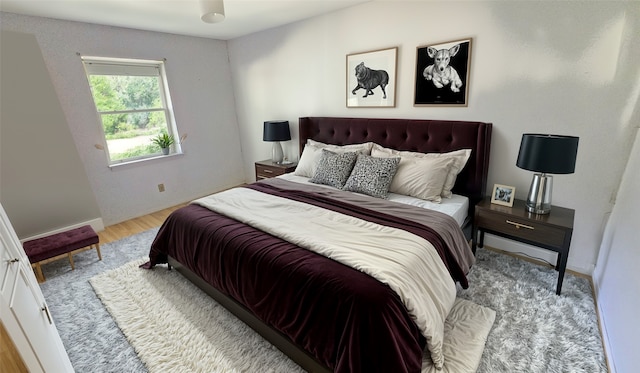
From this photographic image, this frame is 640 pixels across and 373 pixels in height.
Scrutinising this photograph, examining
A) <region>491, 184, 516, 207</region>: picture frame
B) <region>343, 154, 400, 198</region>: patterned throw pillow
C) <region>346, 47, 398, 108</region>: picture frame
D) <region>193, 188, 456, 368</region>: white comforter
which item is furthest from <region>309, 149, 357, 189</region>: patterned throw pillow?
<region>491, 184, 516, 207</region>: picture frame

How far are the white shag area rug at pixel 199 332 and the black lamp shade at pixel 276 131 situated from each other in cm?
205

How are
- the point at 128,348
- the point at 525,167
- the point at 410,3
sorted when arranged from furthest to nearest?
the point at 410,3, the point at 525,167, the point at 128,348

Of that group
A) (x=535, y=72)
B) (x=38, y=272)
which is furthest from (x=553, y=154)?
(x=38, y=272)

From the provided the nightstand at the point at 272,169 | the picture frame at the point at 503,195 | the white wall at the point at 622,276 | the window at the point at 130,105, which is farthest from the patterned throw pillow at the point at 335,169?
the window at the point at 130,105

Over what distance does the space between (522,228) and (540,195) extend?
271 millimetres

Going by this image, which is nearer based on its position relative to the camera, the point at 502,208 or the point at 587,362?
the point at 587,362

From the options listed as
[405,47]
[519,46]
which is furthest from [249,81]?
[519,46]

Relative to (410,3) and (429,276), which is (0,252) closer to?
(429,276)

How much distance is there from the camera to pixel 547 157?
192 centimetres

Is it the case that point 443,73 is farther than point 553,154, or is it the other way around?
point 443,73

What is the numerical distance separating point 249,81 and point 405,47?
2.42 metres

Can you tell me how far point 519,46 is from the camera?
87.8 inches

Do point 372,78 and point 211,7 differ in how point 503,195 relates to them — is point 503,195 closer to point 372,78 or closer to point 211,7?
point 372,78

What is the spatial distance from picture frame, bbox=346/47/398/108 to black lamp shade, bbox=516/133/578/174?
1373 millimetres
